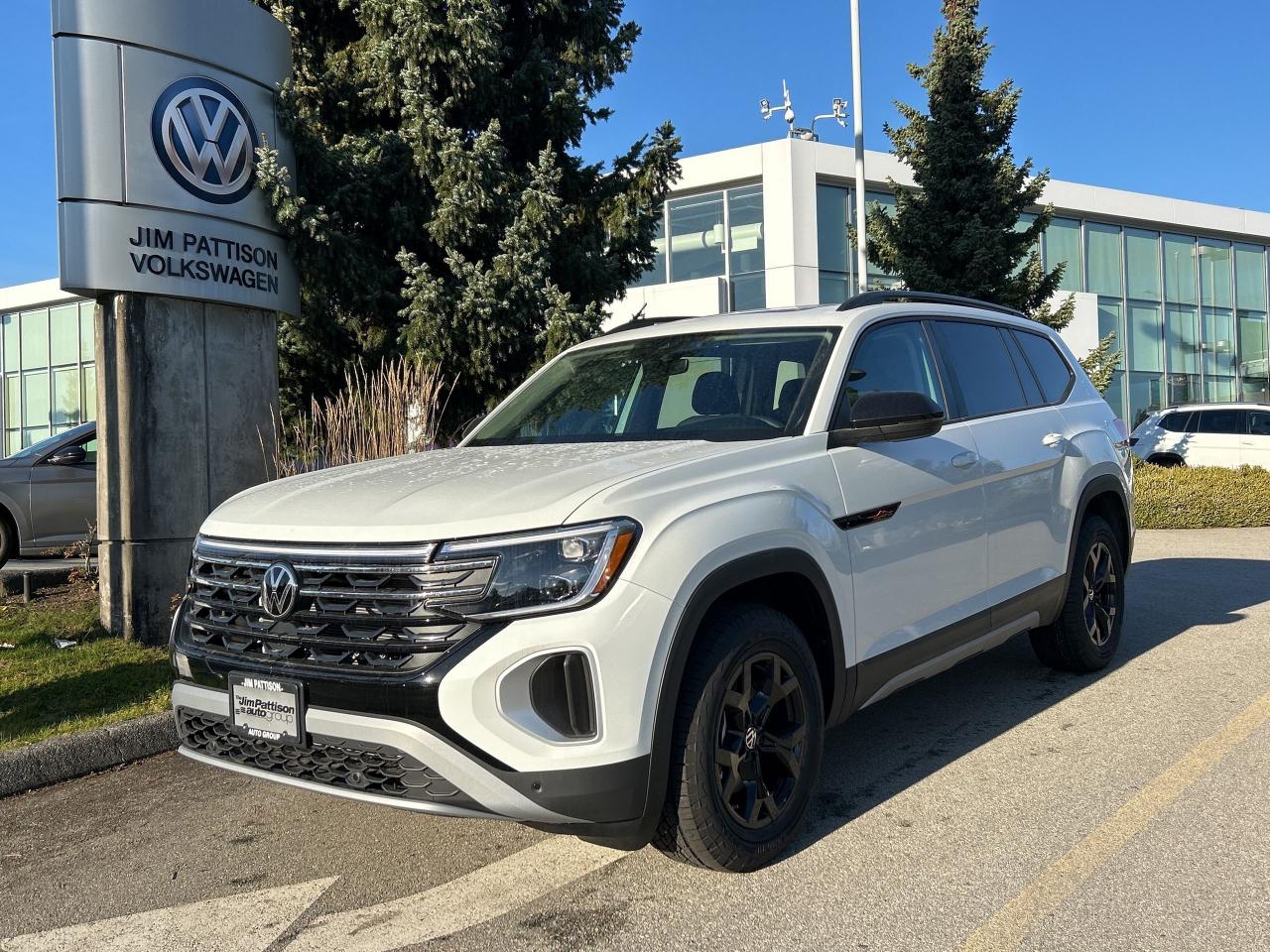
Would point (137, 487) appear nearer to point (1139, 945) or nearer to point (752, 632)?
point (752, 632)

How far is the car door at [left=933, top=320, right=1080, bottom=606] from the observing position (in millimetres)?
4785

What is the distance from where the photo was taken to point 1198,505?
48.4 feet


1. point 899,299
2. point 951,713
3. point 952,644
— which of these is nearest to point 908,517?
point 952,644

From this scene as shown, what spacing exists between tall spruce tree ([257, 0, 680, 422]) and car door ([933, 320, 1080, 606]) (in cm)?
534

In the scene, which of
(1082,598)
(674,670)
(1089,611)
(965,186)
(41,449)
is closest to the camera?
(674,670)

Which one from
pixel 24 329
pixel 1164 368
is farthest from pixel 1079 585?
pixel 24 329

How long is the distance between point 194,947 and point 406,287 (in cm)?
751

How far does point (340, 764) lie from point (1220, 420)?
20.6m

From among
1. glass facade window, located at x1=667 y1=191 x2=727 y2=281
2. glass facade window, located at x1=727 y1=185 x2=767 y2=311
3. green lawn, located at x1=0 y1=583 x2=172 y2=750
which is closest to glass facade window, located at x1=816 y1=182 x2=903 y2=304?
glass facade window, located at x1=727 y1=185 x2=767 y2=311

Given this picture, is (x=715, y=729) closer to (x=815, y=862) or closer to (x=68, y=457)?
(x=815, y=862)

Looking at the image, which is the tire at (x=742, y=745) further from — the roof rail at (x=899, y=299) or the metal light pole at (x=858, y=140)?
the metal light pole at (x=858, y=140)

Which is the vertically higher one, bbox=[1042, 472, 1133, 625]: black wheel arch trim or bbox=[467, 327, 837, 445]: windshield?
bbox=[467, 327, 837, 445]: windshield

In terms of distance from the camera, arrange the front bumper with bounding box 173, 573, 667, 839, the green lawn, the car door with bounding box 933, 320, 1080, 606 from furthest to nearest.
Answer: the green lawn, the car door with bounding box 933, 320, 1080, 606, the front bumper with bounding box 173, 573, 667, 839

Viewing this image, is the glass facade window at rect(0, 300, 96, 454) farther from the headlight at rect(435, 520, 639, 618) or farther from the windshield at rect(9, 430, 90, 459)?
the headlight at rect(435, 520, 639, 618)
